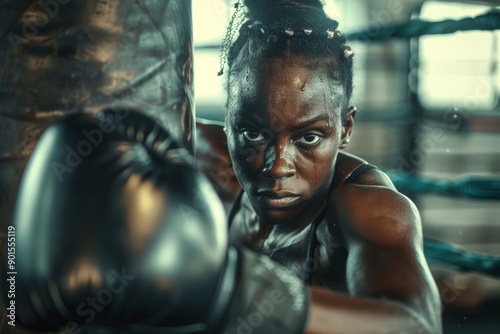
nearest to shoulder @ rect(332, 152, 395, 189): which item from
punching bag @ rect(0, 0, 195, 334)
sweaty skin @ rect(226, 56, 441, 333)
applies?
sweaty skin @ rect(226, 56, 441, 333)

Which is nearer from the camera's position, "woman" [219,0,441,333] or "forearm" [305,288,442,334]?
"forearm" [305,288,442,334]

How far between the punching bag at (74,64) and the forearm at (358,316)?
A: 0.35m

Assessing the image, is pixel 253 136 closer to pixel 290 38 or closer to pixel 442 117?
pixel 290 38

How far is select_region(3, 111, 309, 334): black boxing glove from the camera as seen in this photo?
642 millimetres

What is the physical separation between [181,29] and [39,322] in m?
0.48

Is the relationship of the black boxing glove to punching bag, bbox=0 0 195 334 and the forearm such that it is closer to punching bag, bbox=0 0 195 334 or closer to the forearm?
the forearm

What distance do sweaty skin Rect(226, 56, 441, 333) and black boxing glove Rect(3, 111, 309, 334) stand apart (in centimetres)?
20

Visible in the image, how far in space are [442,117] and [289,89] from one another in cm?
166

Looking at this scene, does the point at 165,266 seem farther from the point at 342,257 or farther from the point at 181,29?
the point at 342,257

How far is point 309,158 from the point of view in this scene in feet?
3.73

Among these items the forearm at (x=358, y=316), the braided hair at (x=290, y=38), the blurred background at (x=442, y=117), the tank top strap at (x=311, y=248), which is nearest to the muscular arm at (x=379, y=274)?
the forearm at (x=358, y=316)

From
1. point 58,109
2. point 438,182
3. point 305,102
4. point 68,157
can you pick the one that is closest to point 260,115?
point 305,102

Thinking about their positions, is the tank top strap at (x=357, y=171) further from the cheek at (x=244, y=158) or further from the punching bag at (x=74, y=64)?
the punching bag at (x=74, y=64)

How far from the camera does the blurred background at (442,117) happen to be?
108 inches
